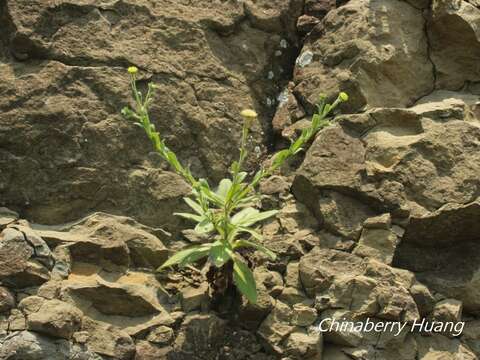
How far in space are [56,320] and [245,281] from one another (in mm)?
1147

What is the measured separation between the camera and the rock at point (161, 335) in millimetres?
4289

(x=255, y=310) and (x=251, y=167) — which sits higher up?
(x=251, y=167)

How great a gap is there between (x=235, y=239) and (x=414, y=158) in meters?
1.36

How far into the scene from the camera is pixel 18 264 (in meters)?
4.25

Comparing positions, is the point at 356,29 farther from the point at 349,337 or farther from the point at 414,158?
the point at 349,337

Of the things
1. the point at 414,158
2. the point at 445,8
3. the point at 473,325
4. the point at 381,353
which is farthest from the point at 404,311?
Answer: the point at 445,8

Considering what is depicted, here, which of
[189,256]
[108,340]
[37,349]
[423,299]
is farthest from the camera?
A: [423,299]

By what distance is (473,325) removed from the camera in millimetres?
4629

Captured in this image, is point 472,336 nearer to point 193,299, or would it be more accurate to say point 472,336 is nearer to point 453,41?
point 193,299

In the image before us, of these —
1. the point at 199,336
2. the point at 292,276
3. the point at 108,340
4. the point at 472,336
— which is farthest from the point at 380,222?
the point at 108,340

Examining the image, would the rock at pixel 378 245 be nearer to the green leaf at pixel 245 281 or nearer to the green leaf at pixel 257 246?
the green leaf at pixel 257 246

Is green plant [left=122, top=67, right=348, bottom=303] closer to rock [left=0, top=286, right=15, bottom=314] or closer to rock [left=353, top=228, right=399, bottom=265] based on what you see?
rock [left=353, top=228, right=399, bottom=265]

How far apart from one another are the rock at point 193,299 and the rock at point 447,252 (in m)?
1.32

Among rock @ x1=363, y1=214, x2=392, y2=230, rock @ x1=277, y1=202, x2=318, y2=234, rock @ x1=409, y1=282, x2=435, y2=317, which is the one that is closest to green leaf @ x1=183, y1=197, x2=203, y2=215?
rock @ x1=277, y1=202, x2=318, y2=234
